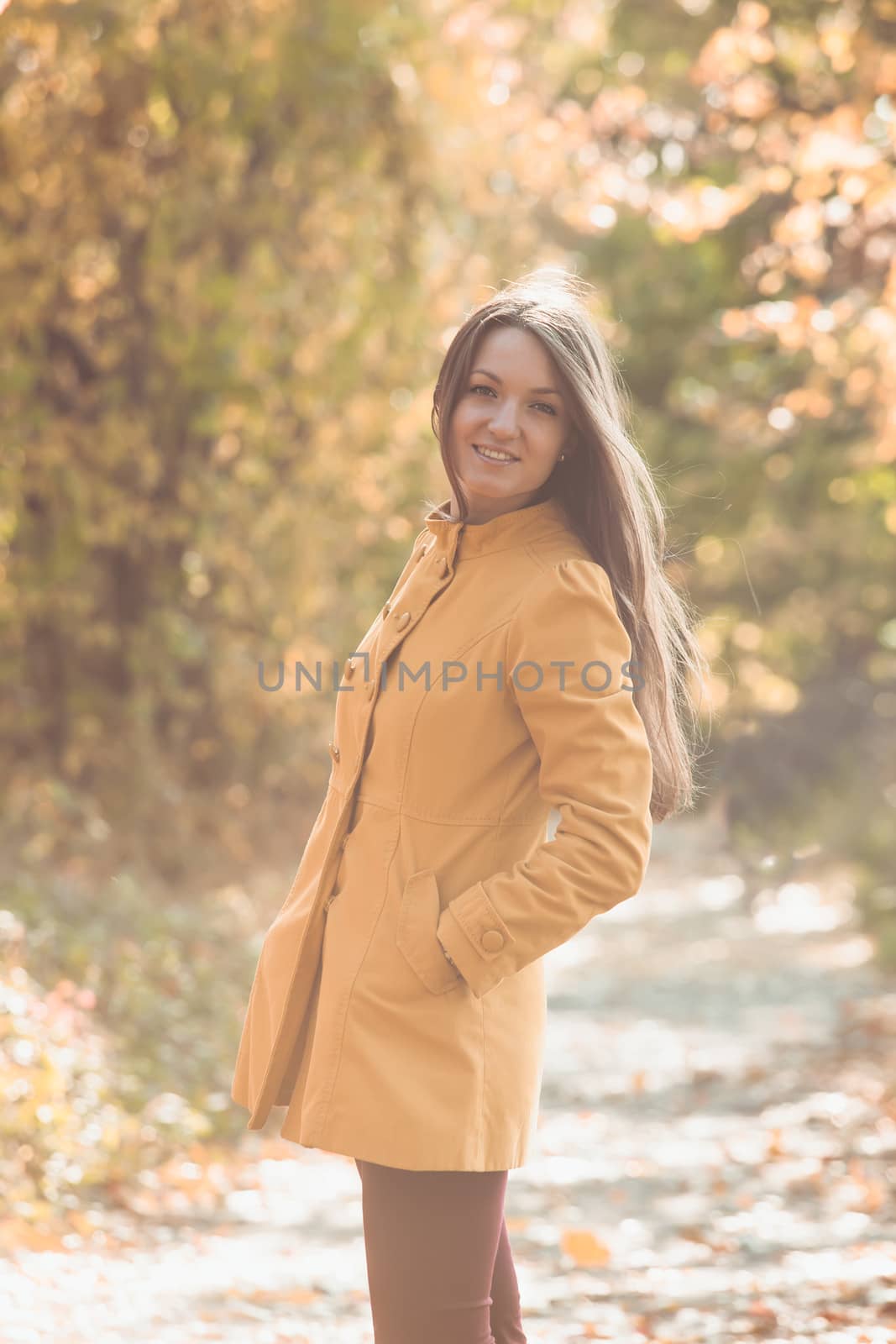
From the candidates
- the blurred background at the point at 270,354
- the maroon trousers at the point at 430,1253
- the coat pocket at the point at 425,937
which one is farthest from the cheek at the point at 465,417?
the blurred background at the point at 270,354

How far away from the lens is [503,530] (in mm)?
2518

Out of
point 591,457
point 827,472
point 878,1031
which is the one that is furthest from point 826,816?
point 591,457

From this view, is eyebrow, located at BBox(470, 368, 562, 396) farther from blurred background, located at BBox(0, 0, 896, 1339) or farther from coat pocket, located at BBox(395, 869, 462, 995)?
blurred background, located at BBox(0, 0, 896, 1339)

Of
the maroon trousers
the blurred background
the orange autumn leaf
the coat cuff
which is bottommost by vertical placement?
the maroon trousers

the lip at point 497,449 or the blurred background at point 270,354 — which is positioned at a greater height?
the blurred background at point 270,354

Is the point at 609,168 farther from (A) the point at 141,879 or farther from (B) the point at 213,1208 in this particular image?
(B) the point at 213,1208

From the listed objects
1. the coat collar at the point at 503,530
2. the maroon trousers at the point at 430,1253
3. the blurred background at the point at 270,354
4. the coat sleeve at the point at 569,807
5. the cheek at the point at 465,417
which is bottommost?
the maroon trousers at the point at 430,1253

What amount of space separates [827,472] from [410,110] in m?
3.06

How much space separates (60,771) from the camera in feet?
29.2

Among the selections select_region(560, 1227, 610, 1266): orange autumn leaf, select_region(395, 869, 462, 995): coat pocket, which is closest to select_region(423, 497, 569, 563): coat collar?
select_region(395, 869, 462, 995): coat pocket

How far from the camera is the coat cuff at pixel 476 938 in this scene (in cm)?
225

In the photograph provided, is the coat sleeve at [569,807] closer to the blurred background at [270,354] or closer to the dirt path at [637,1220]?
the dirt path at [637,1220]

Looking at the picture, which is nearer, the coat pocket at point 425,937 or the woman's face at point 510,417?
the coat pocket at point 425,937

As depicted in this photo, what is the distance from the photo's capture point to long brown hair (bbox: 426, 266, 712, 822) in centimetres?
245
